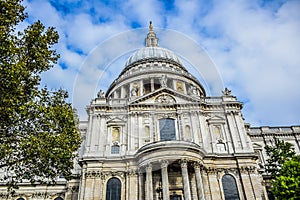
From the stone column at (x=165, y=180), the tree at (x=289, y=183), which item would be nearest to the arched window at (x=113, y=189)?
the stone column at (x=165, y=180)

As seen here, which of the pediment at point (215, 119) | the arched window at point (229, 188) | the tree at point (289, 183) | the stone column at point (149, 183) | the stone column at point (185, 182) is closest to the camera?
the tree at point (289, 183)

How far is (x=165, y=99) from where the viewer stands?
31.4 m

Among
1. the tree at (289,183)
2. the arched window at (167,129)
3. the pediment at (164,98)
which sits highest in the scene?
the pediment at (164,98)

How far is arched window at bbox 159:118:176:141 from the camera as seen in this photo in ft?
93.1

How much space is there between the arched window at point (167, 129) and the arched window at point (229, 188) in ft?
22.8

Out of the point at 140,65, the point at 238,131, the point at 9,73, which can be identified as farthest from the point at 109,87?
the point at 9,73

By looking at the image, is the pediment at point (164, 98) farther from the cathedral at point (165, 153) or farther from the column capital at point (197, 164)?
the column capital at point (197, 164)

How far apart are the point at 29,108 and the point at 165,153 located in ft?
44.4

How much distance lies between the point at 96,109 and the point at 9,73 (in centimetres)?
1807

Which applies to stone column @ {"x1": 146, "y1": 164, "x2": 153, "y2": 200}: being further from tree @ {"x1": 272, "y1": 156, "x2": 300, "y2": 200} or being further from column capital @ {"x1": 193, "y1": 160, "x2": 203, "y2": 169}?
tree @ {"x1": 272, "y1": 156, "x2": 300, "y2": 200}

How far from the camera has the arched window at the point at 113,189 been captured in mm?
24234

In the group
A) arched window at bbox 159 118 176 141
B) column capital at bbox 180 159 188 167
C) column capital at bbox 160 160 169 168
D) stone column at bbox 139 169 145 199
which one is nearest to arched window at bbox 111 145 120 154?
stone column at bbox 139 169 145 199

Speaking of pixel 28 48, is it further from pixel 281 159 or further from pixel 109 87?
pixel 109 87

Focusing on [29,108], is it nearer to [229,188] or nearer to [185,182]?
[185,182]
